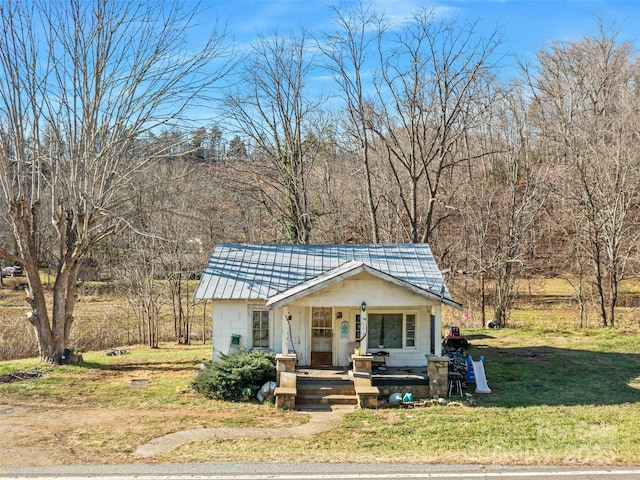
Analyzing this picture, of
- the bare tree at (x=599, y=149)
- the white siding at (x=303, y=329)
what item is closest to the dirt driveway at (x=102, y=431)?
the white siding at (x=303, y=329)

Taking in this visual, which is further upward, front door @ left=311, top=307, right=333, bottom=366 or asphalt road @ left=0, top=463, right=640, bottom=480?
front door @ left=311, top=307, right=333, bottom=366

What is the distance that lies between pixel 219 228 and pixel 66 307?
17266 mm

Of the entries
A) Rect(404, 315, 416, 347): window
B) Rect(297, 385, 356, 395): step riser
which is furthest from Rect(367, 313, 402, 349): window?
Rect(297, 385, 356, 395): step riser

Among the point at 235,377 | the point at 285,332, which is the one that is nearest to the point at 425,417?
Result: the point at 285,332

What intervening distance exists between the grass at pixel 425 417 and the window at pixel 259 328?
7.26ft

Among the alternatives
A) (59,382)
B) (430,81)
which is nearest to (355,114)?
(430,81)

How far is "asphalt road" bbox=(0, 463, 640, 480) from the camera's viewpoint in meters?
8.65

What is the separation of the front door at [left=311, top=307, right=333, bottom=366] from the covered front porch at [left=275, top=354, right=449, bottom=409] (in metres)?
1.07

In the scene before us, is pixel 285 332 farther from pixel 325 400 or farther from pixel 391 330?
pixel 391 330

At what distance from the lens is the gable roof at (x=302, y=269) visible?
14602mm

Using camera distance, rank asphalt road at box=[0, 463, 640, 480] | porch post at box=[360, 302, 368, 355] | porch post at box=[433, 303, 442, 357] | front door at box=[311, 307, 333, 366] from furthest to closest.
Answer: front door at box=[311, 307, 333, 366] < porch post at box=[433, 303, 442, 357] < porch post at box=[360, 302, 368, 355] < asphalt road at box=[0, 463, 640, 480]

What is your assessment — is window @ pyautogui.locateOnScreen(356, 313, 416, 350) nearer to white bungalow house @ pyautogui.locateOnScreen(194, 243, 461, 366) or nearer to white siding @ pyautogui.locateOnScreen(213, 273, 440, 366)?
white bungalow house @ pyautogui.locateOnScreen(194, 243, 461, 366)

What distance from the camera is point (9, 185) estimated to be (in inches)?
642

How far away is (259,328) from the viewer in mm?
15695
